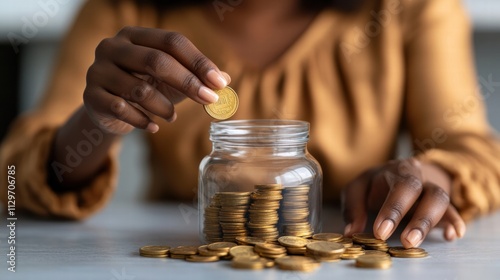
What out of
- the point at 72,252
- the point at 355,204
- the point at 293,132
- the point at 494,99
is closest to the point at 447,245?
the point at 355,204

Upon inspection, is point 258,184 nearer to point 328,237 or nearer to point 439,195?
point 328,237

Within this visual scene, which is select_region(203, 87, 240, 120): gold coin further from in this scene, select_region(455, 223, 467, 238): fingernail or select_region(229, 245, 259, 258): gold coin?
select_region(455, 223, 467, 238): fingernail

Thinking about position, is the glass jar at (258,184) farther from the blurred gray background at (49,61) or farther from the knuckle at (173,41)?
the blurred gray background at (49,61)

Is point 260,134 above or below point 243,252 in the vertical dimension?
above

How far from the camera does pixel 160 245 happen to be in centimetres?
83

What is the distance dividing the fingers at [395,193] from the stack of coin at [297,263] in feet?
0.40

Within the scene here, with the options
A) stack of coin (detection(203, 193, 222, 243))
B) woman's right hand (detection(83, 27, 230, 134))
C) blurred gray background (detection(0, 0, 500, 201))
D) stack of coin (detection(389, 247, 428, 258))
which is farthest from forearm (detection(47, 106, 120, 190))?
blurred gray background (detection(0, 0, 500, 201))

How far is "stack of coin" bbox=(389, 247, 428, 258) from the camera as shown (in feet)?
2.50

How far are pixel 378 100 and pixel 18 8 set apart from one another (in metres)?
1.50

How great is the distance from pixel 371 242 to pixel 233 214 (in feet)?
0.56

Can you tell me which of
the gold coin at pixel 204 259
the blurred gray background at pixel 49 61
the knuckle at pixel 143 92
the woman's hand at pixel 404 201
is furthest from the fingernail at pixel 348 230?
the blurred gray background at pixel 49 61

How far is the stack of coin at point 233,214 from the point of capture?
0.78m

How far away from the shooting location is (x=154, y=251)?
765 millimetres

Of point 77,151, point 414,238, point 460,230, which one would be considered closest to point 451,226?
point 460,230
